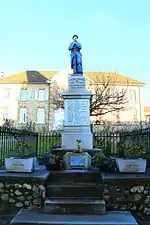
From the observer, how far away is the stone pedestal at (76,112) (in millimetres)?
10344

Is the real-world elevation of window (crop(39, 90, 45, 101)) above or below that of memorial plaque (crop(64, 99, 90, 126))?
above


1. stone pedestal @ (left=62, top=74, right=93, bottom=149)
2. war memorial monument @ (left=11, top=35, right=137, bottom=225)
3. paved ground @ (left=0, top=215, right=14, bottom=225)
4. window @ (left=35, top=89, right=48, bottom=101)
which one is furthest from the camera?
window @ (left=35, top=89, right=48, bottom=101)

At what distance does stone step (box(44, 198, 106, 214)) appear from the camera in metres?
5.74

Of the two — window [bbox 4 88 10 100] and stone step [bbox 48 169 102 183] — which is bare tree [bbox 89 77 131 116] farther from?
stone step [bbox 48 169 102 183]

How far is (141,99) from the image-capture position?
45688mm

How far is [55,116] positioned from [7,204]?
36.9 m

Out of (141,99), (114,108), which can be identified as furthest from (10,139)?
(141,99)

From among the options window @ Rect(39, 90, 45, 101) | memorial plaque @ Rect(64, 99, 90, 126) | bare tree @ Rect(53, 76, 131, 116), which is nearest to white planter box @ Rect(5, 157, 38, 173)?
memorial plaque @ Rect(64, 99, 90, 126)

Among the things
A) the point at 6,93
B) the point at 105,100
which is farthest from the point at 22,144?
the point at 6,93

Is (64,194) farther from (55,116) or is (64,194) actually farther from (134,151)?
(55,116)

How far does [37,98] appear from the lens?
46125mm

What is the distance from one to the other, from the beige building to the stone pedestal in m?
32.8

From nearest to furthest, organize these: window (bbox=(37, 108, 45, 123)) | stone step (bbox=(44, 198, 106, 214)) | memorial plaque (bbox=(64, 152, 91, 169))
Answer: stone step (bbox=(44, 198, 106, 214)) < memorial plaque (bbox=(64, 152, 91, 169)) < window (bbox=(37, 108, 45, 123))

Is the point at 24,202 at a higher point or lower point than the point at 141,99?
lower
